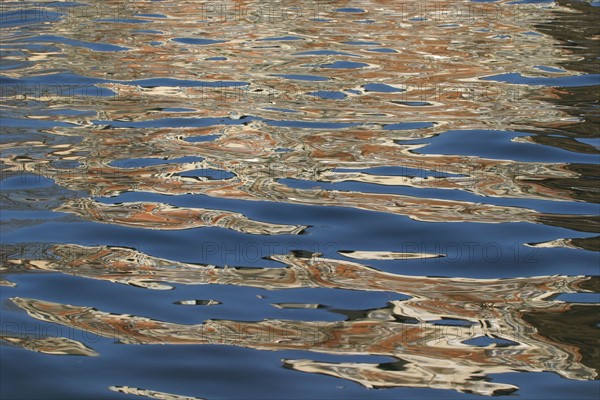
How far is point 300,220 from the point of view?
4.89m

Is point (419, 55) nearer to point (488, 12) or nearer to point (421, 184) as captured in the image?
point (488, 12)

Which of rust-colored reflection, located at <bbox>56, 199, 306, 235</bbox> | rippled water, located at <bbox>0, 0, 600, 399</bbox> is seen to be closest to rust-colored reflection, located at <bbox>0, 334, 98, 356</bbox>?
rippled water, located at <bbox>0, 0, 600, 399</bbox>

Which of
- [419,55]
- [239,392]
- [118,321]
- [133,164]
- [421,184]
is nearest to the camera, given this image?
[239,392]

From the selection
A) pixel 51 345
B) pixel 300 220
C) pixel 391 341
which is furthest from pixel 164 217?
pixel 391 341

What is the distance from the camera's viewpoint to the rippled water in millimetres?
3354

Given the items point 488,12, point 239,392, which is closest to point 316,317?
point 239,392

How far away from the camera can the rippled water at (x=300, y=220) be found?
335 cm

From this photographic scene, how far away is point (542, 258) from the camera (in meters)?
4.37

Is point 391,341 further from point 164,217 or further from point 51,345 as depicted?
point 164,217

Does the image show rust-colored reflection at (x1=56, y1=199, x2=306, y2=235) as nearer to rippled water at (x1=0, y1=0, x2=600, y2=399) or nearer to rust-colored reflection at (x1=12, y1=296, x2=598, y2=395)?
rippled water at (x1=0, y1=0, x2=600, y2=399)

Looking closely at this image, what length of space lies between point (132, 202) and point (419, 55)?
189 inches

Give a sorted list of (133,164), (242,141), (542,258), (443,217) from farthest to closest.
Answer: (242,141), (133,164), (443,217), (542,258)

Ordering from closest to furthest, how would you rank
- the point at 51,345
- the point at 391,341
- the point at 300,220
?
the point at 51,345
the point at 391,341
the point at 300,220

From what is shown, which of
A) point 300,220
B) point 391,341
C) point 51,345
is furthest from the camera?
point 300,220
